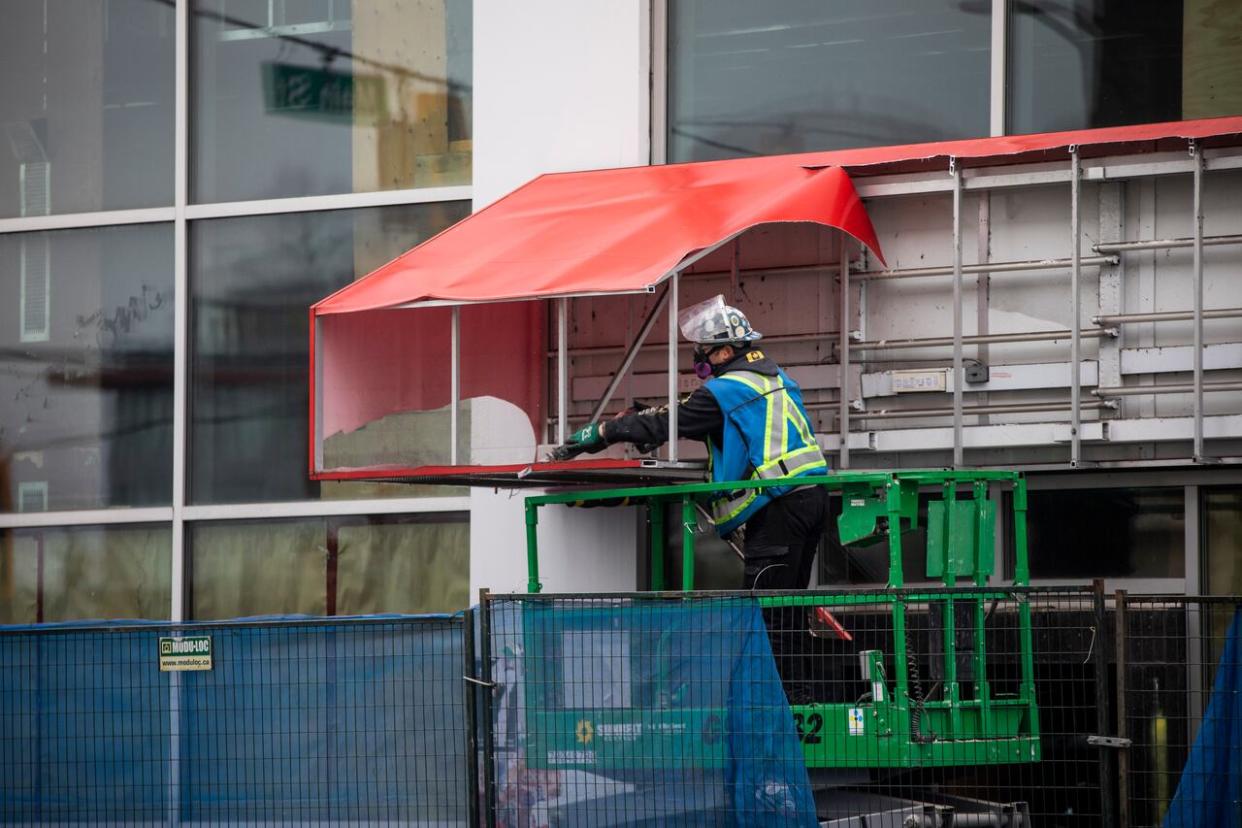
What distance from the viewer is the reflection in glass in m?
11.3

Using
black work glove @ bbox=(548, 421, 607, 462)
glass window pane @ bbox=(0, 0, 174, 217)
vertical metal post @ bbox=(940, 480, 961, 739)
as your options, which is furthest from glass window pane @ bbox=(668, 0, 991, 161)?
glass window pane @ bbox=(0, 0, 174, 217)

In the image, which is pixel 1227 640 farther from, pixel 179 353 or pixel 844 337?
pixel 179 353

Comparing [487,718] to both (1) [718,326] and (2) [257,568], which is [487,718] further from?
(2) [257,568]

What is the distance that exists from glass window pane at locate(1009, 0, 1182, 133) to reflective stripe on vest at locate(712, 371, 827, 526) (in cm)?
268

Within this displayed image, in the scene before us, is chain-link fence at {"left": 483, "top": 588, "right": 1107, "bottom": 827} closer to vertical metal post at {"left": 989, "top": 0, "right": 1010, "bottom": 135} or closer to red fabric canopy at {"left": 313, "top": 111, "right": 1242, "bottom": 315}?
red fabric canopy at {"left": 313, "top": 111, "right": 1242, "bottom": 315}

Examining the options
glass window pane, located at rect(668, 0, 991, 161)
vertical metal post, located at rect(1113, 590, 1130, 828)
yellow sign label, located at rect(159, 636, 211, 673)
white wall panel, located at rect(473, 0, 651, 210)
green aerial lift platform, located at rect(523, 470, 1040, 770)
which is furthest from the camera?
white wall panel, located at rect(473, 0, 651, 210)

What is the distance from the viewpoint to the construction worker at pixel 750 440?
8.61 meters

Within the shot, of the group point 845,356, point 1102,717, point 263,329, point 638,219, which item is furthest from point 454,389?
point 1102,717

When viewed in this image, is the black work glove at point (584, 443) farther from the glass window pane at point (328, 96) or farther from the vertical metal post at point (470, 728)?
the glass window pane at point (328, 96)

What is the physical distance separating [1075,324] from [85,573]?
7.16 meters

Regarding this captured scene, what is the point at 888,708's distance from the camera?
26.3 feet

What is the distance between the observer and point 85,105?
12227 mm

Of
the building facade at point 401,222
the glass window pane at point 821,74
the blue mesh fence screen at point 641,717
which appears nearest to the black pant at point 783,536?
the blue mesh fence screen at point 641,717

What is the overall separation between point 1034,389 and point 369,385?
12.9 ft
